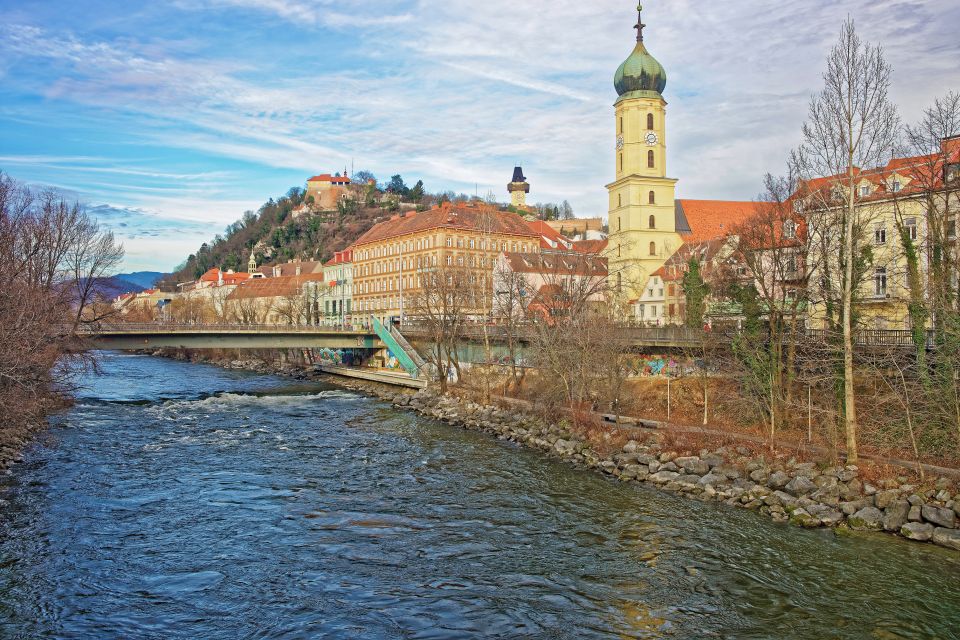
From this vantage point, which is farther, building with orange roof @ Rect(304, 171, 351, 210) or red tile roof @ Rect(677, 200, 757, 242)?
building with orange roof @ Rect(304, 171, 351, 210)

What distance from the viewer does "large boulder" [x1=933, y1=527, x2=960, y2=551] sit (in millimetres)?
15961

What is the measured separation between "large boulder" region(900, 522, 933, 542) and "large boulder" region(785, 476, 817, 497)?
267cm

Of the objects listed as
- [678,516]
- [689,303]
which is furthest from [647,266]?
[678,516]

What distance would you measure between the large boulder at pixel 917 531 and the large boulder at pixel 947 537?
0.14 meters

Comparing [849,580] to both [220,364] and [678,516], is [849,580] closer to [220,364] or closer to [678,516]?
[678,516]

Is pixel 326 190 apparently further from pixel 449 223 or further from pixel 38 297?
pixel 38 297

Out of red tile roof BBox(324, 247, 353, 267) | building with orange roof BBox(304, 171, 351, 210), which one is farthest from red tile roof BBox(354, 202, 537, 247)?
building with orange roof BBox(304, 171, 351, 210)

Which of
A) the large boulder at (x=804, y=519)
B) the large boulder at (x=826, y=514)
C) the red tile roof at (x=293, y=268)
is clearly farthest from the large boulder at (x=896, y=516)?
the red tile roof at (x=293, y=268)

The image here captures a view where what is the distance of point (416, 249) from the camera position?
76.1 metres

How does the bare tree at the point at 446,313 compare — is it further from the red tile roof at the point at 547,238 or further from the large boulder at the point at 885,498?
the red tile roof at the point at 547,238

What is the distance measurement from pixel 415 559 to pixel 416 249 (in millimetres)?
62004

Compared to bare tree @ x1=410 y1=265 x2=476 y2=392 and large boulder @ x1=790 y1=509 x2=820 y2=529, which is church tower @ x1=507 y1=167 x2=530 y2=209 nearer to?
bare tree @ x1=410 y1=265 x2=476 y2=392

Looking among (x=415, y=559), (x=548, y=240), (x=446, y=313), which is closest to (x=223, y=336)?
(x=446, y=313)

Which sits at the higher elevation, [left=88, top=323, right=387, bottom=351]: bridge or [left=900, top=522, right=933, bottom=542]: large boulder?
[left=88, top=323, right=387, bottom=351]: bridge
